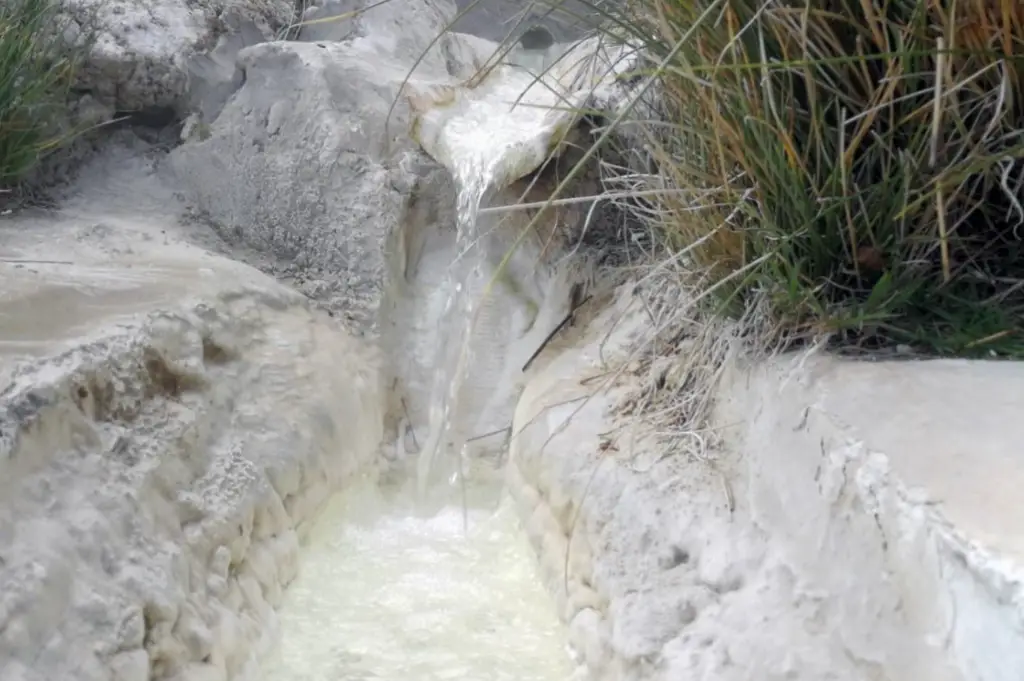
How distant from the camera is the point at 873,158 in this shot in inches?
46.8

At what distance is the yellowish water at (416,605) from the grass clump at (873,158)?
0.79 m

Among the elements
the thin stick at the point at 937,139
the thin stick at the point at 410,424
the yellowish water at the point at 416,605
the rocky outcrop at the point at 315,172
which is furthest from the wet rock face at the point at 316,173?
the thin stick at the point at 937,139

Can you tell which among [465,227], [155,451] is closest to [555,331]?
[465,227]

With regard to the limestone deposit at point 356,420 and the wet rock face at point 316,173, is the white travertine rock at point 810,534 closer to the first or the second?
the limestone deposit at point 356,420

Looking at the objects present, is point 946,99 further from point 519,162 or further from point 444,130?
point 444,130

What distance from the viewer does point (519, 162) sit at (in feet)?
7.92

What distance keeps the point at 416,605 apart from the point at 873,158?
1.19 meters

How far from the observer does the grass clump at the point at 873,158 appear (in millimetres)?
1103

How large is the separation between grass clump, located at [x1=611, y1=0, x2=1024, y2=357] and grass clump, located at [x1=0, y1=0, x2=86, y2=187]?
1.69 metres

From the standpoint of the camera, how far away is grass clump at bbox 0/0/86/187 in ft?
7.23

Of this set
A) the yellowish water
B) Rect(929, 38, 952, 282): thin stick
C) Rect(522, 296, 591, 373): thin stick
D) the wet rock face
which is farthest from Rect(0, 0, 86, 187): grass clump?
Rect(929, 38, 952, 282): thin stick

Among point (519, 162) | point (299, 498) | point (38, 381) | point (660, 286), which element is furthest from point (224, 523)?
point (519, 162)

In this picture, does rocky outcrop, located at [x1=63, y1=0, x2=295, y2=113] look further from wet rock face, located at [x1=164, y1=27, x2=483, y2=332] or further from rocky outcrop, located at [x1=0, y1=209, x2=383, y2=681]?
rocky outcrop, located at [x1=0, y1=209, x2=383, y2=681]

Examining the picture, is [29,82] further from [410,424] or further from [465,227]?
[410,424]
